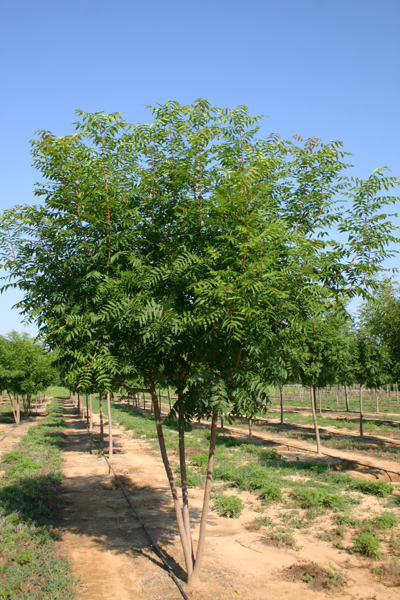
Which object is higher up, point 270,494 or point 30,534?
point 30,534

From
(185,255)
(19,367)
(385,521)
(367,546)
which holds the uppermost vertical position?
(185,255)

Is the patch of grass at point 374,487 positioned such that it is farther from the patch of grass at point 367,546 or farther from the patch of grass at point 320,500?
the patch of grass at point 367,546

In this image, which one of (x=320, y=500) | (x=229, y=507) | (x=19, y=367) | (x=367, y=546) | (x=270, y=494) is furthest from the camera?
(x=19, y=367)

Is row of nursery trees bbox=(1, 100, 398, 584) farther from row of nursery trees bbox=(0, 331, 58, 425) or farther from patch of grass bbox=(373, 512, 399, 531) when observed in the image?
row of nursery trees bbox=(0, 331, 58, 425)

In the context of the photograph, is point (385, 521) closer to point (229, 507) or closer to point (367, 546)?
point (367, 546)

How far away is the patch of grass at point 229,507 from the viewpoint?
1106 centimetres

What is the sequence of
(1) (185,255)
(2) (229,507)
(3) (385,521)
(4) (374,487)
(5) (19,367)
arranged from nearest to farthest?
(1) (185,255) → (3) (385,521) → (2) (229,507) → (4) (374,487) → (5) (19,367)

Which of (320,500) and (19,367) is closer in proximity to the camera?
(320,500)

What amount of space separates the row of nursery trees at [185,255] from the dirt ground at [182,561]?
35.1 inches

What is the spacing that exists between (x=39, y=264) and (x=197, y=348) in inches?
119

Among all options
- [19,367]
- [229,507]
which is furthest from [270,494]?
[19,367]

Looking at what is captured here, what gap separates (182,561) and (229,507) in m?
3.51

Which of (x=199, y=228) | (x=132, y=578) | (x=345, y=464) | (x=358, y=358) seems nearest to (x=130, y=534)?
(x=132, y=578)

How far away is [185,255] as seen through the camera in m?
6.28
